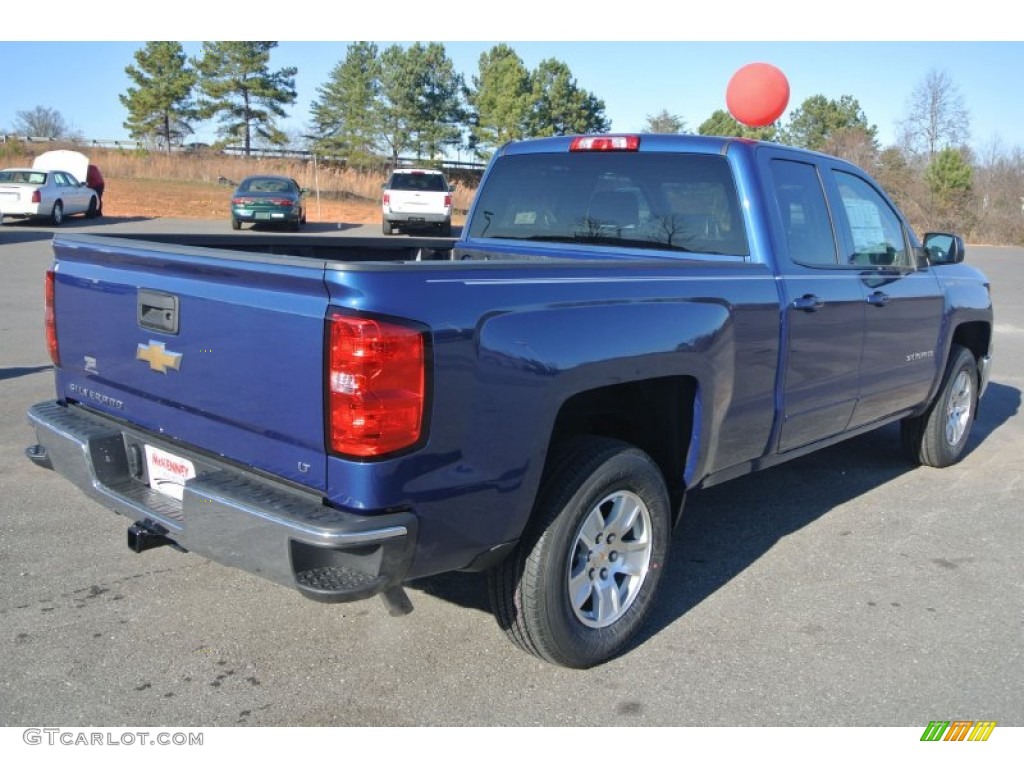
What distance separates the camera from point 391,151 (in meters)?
54.7

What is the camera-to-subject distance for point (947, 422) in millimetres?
6102

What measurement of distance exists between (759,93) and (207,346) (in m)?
20.8

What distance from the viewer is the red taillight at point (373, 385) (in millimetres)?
2574

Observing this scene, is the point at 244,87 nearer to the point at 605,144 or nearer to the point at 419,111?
the point at 419,111

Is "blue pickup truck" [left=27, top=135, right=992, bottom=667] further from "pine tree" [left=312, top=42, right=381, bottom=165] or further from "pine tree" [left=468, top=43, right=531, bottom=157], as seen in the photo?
"pine tree" [left=312, top=42, right=381, bottom=165]

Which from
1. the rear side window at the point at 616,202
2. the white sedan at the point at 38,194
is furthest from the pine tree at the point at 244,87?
the rear side window at the point at 616,202

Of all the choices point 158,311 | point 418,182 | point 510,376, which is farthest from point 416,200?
point 510,376

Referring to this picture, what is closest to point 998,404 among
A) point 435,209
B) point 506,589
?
point 506,589

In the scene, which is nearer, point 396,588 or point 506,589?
point 396,588

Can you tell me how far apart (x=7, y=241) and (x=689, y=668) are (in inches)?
860

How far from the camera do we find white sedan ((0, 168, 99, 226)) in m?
24.8

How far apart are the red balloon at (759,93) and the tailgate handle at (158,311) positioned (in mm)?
20442

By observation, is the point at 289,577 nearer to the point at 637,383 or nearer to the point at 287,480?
the point at 287,480
